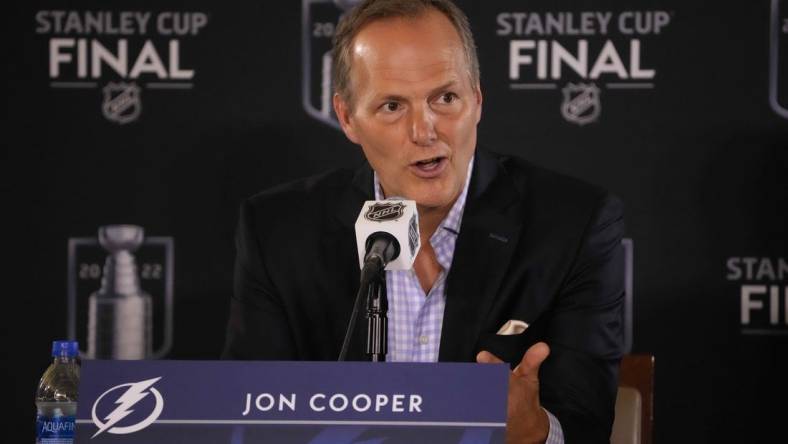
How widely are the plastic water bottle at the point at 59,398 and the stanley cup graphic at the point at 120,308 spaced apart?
3.48 ft

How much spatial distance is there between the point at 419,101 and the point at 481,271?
41 centimetres

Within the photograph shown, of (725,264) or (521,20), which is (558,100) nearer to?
(521,20)

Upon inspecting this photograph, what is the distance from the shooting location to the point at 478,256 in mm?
2678

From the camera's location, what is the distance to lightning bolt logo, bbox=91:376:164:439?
5.28 ft

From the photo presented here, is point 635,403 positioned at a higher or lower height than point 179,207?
lower

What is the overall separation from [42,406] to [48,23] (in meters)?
1.67

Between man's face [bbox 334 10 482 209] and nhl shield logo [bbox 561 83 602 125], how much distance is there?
956 mm

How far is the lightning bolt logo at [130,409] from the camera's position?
1610mm

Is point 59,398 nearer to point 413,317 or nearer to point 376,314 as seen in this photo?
point 413,317

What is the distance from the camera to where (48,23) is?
371cm

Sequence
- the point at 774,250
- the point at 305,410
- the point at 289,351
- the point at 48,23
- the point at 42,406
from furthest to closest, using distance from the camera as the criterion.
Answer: the point at 48,23 → the point at 774,250 → the point at 289,351 → the point at 42,406 → the point at 305,410

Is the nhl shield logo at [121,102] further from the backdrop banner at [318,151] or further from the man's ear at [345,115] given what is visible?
the man's ear at [345,115]

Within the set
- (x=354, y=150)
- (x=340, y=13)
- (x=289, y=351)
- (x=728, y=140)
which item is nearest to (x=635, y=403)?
(x=289, y=351)

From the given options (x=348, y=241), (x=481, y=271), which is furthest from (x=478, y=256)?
(x=348, y=241)
